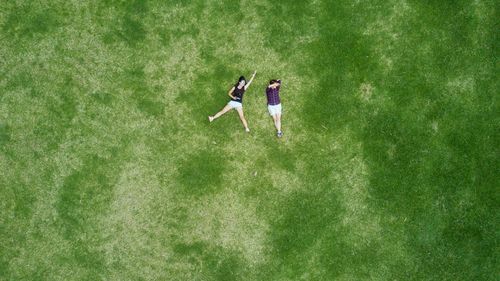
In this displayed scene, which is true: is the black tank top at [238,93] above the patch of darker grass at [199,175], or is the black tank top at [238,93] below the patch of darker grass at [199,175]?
above

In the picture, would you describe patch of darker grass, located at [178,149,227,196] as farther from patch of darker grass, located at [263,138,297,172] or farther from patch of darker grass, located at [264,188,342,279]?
patch of darker grass, located at [264,188,342,279]

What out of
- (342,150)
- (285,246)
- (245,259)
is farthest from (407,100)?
(245,259)

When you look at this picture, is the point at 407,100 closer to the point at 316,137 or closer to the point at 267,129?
the point at 316,137

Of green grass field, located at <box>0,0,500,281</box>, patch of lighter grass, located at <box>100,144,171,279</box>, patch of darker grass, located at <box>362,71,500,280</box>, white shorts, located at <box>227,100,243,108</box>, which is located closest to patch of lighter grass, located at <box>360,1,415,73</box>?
green grass field, located at <box>0,0,500,281</box>

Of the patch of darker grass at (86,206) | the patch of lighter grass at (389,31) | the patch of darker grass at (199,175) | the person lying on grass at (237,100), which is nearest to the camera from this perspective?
the person lying on grass at (237,100)

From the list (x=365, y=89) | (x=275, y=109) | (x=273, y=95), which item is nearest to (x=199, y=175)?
(x=275, y=109)

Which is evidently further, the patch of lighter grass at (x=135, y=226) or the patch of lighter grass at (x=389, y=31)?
the patch of lighter grass at (x=389, y=31)

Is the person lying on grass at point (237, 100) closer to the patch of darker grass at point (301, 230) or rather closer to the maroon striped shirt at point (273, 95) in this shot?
the maroon striped shirt at point (273, 95)

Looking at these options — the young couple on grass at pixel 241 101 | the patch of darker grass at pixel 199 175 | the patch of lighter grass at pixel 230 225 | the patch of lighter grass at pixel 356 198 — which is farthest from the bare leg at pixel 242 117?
the patch of lighter grass at pixel 356 198
